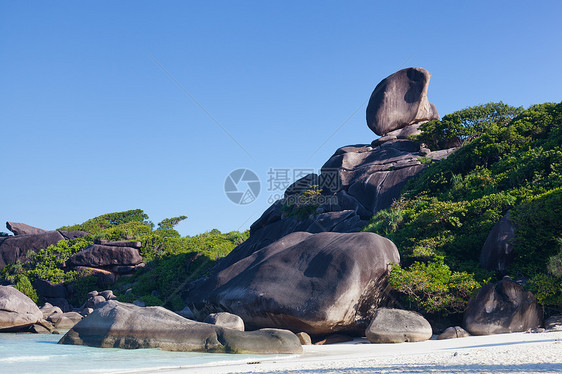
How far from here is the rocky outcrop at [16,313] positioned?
17.9 meters

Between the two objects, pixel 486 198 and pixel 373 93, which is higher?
pixel 373 93

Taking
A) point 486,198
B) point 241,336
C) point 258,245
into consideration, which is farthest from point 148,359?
point 258,245

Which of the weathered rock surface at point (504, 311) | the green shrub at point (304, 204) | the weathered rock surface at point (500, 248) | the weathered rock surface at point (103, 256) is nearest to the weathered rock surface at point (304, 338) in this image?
the weathered rock surface at point (504, 311)

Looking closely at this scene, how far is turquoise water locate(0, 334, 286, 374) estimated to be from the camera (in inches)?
346

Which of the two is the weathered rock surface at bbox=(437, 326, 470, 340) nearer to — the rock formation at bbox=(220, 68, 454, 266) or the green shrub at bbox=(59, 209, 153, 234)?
the rock formation at bbox=(220, 68, 454, 266)

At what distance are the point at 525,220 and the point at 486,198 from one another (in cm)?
347

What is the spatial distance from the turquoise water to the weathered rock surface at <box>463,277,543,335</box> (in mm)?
5362

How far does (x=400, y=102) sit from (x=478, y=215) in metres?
19.2

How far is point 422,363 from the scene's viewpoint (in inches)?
276

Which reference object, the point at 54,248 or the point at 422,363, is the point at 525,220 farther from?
the point at 54,248

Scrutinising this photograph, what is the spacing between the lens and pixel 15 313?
1812cm

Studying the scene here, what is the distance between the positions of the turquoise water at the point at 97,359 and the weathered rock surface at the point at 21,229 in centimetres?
3106

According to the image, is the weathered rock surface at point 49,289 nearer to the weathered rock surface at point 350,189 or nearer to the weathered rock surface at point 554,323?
the weathered rock surface at point 350,189

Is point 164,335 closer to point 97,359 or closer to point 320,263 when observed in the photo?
point 97,359
